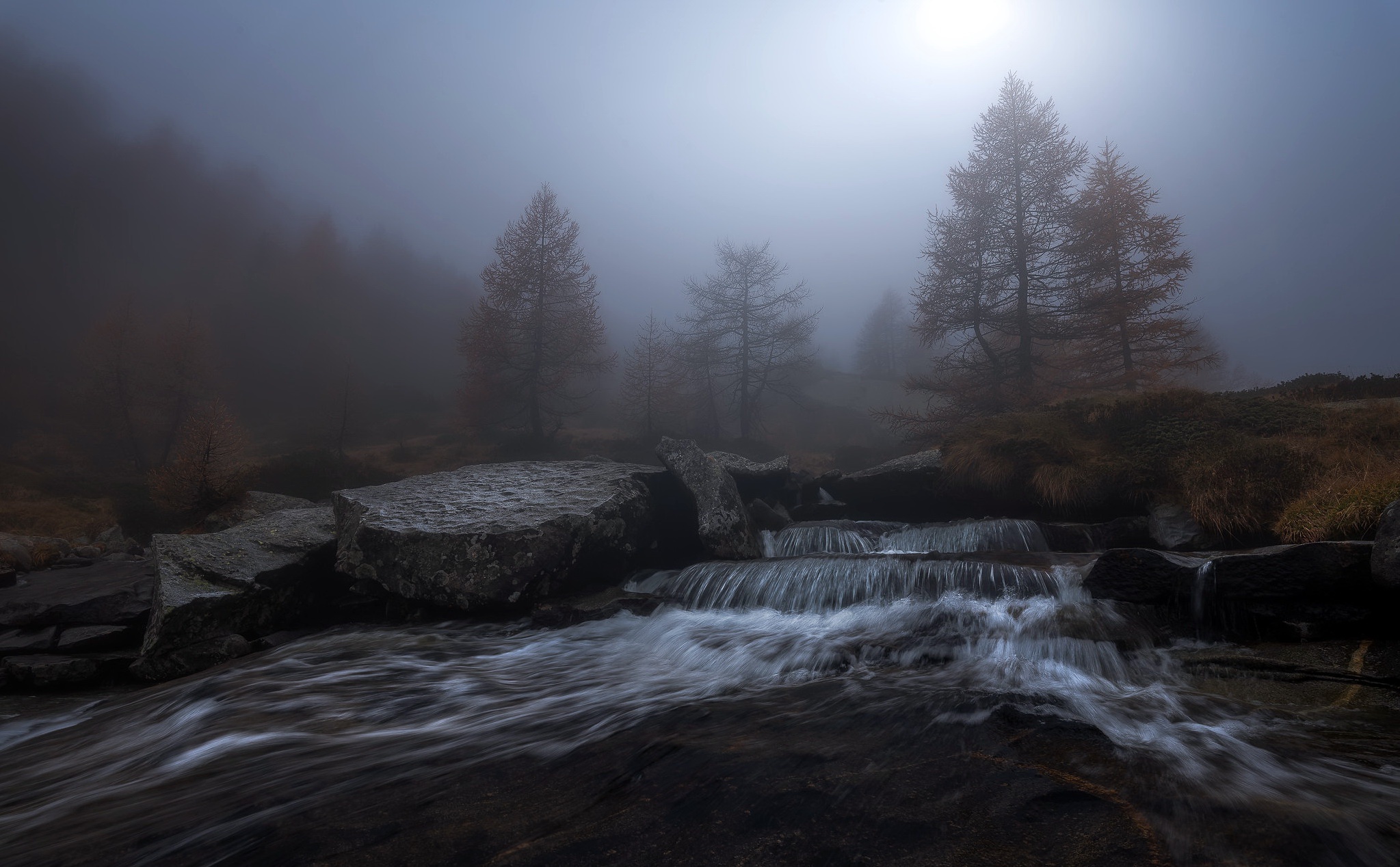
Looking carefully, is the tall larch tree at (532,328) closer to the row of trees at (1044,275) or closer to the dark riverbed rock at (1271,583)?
the row of trees at (1044,275)

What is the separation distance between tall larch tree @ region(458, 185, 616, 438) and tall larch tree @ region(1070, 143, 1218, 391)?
19002mm

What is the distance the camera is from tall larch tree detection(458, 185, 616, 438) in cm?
2520

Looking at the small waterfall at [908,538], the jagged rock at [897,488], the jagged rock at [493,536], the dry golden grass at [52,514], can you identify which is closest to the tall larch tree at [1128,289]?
the jagged rock at [897,488]

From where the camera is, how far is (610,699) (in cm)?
462

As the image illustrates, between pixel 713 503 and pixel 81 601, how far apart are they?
883cm

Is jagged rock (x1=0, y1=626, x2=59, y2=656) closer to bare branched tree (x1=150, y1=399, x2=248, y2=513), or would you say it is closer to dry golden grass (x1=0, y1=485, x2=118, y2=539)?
bare branched tree (x1=150, y1=399, x2=248, y2=513)

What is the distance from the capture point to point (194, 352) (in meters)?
27.1

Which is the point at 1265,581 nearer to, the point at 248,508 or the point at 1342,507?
the point at 1342,507

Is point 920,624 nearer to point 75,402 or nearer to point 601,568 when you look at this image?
point 601,568

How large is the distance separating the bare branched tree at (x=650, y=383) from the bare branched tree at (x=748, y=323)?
2016mm

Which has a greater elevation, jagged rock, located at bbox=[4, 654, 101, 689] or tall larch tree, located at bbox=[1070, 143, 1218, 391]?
tall larch tree, located at bbox=[1070, 143, 1218, 391]

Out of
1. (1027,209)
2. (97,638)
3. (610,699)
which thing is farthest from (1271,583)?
(1027,209)

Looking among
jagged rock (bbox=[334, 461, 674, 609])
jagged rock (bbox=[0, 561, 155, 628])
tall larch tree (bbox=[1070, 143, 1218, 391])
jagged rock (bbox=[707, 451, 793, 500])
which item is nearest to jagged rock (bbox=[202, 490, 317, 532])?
jagged rock (bbox=[0, 561, 155, 628])

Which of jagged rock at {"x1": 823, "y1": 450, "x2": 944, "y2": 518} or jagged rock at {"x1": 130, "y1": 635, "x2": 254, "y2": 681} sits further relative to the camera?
jagged rock at {"x1": 823, "y1": 450, "x2": 944, "y2": 518}
